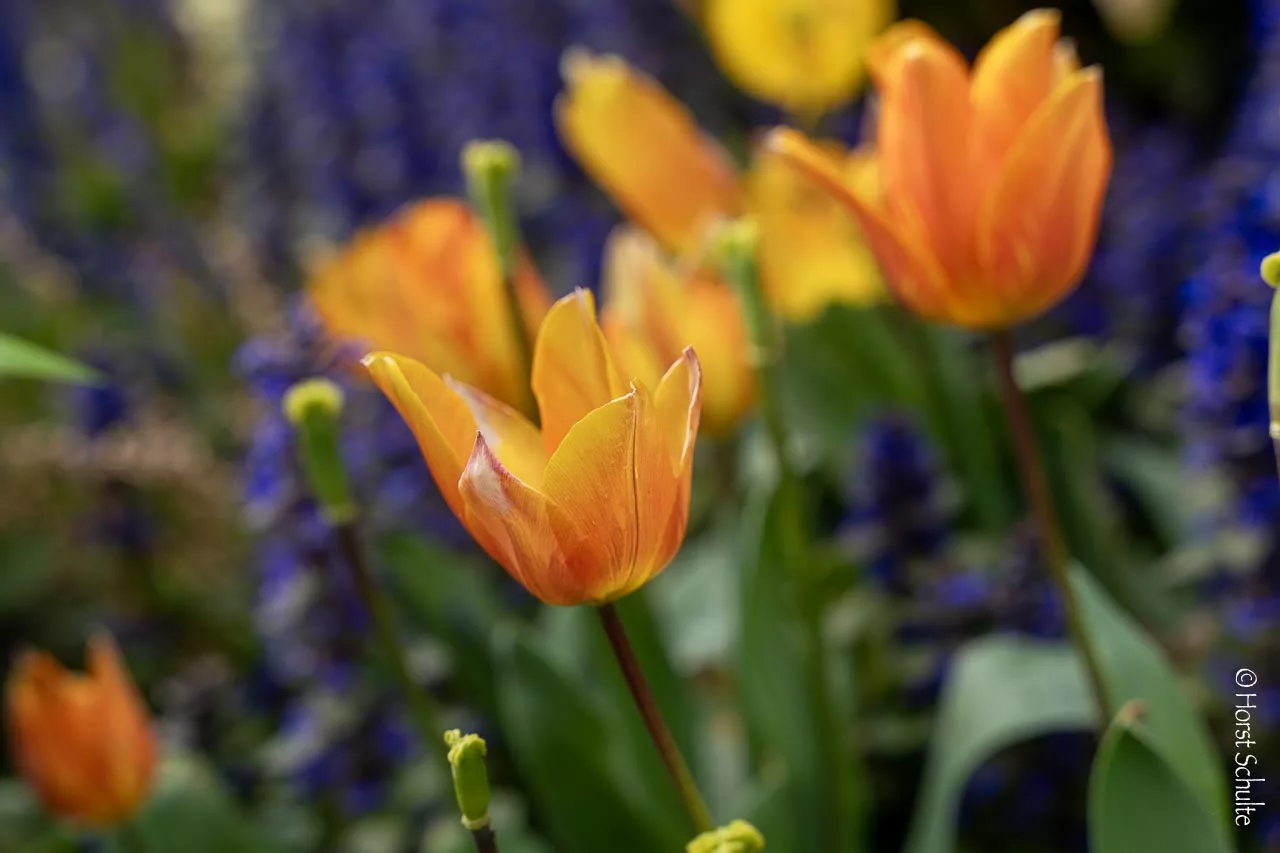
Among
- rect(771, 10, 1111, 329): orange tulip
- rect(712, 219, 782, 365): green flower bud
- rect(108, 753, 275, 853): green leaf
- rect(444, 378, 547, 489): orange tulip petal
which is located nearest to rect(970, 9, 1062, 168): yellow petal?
rect(771, 10, 1111, 329): orange tulip

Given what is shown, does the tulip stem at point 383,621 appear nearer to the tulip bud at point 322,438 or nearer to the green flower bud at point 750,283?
the tulip bud at point 322,438

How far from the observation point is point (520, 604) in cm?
104

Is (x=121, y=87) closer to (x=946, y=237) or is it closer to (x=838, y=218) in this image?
(x=838, y=218)

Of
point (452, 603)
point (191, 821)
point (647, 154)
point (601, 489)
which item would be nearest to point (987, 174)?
point (601, 489)

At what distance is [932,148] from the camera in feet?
1.69

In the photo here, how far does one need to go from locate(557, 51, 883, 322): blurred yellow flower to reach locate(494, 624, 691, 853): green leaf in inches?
10.3

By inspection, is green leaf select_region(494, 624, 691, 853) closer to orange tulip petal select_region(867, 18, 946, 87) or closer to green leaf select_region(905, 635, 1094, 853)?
green leaf select_region(905, 635, 1094, 853)

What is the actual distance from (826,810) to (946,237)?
36 centimetres

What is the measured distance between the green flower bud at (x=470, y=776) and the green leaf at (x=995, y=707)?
15.1 inches

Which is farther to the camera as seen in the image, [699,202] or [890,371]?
[890,371]

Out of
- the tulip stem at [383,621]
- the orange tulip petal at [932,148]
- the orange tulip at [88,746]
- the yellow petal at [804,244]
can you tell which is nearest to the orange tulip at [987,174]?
the orange tulip petal at [932,148]

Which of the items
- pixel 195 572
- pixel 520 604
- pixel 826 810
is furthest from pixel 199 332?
pixel 826 810

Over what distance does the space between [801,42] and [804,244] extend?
0.46 feet

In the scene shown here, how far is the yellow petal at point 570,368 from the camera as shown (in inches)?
16.5
